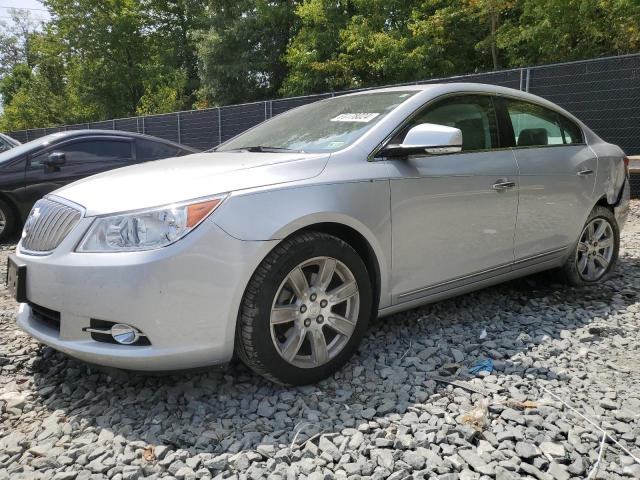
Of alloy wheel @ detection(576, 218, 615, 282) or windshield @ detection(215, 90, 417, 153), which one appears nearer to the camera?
windshield @ detection(215, 90, 417, 153)

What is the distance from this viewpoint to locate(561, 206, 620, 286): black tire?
4.07 metres

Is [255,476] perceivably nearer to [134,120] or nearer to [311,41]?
[134,120]

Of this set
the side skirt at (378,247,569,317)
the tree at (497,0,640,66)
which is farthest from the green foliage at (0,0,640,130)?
the side skirt at (378,247,569,317)

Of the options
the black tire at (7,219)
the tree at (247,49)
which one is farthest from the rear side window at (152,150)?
the tree at (247,49)

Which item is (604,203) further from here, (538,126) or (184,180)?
(184,180)

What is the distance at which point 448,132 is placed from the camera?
2.75 metres

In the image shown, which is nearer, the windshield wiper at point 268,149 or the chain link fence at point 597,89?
the windshield wiper at point 268,149

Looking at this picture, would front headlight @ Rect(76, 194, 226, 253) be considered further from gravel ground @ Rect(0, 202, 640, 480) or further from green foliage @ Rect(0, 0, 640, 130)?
green foliage @ Rect(0, 0, 640, 130)

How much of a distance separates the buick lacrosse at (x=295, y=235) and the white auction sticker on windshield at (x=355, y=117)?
0.04 metres

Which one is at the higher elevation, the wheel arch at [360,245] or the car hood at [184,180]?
the car hood at [184,180]

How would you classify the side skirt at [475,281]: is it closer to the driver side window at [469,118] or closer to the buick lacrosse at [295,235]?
the buick lacrosse at [295,235]

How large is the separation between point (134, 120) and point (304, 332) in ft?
62.6

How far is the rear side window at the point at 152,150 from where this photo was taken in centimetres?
715

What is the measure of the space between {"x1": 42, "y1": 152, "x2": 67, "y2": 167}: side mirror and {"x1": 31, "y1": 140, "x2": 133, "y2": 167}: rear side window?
0.24ft
